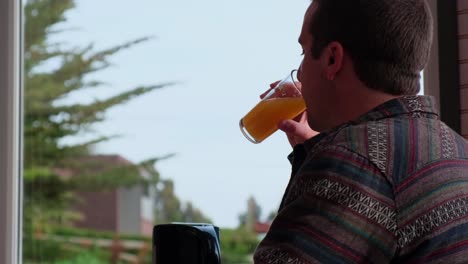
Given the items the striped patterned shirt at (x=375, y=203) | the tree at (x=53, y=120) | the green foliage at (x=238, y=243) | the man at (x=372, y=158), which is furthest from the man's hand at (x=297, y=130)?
the tree at (x=53, y=120)

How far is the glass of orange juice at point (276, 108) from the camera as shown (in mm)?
1597

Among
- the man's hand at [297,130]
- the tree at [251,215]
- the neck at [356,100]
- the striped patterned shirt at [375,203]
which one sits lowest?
the tree at [251,215]

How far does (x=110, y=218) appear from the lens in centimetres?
266

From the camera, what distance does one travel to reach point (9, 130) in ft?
8.76

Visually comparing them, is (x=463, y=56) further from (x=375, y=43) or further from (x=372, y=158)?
(x=372, y=158)

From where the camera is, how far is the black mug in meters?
1.38

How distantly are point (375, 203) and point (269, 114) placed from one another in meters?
0.59

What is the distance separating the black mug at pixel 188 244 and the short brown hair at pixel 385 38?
0.39 m

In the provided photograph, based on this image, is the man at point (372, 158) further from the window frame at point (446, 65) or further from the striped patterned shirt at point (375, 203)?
the window frame at point (446, 65)

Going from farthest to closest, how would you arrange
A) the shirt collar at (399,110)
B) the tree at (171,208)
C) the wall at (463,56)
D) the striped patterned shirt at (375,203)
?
1. the tree at (171,208)
2. the wall at (463,56)
3. the shirt collar at (399,110)
4. the striped patterned shirt at (375,203)

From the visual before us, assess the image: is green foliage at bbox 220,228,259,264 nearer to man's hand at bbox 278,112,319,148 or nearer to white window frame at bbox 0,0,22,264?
white window frame at bbox 0,0,22,264

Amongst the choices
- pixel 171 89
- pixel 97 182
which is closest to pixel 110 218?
pixel 97 182

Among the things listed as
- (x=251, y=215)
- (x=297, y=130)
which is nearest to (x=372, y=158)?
(x=297, y=130)

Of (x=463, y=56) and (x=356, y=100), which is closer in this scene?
(x=356, y=100)
